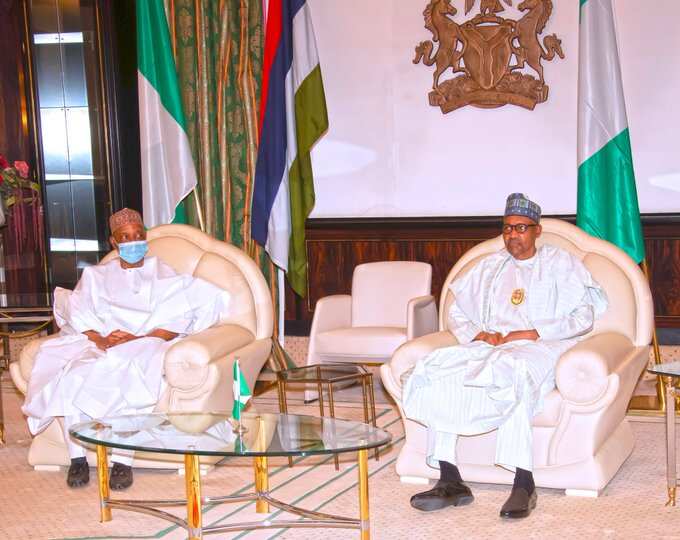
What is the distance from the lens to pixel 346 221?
24.5ft

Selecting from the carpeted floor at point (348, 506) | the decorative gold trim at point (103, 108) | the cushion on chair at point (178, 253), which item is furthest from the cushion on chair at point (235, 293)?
the decorative gold trim at point (103, 108)

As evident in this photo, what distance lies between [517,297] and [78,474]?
2212mm

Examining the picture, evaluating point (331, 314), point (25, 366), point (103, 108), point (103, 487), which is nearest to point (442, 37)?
point (331, 314)

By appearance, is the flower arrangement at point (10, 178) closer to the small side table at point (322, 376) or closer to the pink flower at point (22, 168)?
the pink flower at point (22, 168)

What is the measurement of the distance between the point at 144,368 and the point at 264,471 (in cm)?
98

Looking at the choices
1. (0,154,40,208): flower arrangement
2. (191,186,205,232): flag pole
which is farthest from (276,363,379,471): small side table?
(0,154,40,208): flower arrangement

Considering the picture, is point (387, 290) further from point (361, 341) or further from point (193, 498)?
point (193, 498)

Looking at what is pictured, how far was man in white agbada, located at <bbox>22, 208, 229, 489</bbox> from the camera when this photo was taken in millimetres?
4680

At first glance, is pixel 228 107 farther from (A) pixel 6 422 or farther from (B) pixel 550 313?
(B) pixel 550 313

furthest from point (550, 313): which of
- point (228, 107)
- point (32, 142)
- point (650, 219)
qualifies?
point (32, 142)

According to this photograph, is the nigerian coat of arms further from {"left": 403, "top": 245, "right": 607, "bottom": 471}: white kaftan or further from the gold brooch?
the gold brooch

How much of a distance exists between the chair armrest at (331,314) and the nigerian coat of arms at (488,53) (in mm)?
1703

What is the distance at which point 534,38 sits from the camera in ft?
22.4

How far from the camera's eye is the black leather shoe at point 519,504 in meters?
3.99
